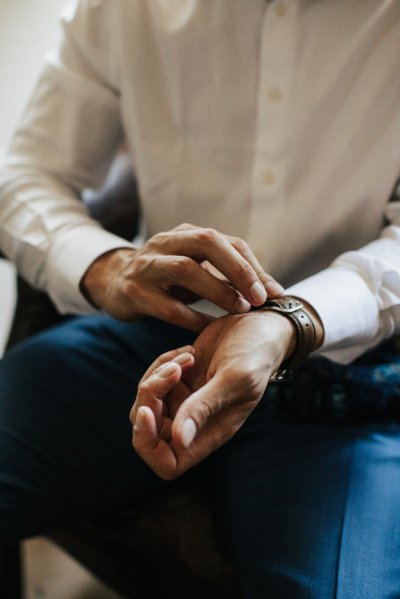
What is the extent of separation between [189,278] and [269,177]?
0.82 feet

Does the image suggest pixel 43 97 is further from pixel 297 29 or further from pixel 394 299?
pixel 394 299

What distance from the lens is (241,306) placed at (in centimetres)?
64

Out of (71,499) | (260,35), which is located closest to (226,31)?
(260,35)

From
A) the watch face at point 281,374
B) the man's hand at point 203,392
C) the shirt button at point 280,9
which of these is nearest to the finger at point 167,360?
the man's hand at point 203,392

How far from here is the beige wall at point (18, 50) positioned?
1614 mm

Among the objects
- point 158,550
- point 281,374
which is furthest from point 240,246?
point 158,550

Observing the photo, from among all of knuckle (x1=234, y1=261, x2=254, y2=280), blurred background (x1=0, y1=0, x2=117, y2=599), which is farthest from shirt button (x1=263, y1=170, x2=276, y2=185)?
blurred background (x1=0, y1=0, x2=117, y2=599)

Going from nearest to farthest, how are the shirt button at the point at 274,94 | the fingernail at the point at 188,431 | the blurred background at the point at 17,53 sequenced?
the fingernail at the point at 188,431
the shirt button at the point at 274,94
the blurred background at the point at 17,53

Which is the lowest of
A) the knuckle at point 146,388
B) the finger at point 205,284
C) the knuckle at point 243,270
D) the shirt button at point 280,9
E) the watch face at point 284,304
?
the knuckle at point 146,388

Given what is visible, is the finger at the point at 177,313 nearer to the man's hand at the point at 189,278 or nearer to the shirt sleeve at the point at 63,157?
the man's hand at the point at 189,278

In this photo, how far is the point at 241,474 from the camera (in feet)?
2.39

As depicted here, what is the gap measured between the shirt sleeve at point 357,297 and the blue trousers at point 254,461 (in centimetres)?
6

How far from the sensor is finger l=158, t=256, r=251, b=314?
64 centimetres

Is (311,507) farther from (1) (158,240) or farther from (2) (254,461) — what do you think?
(1) (158,240)
